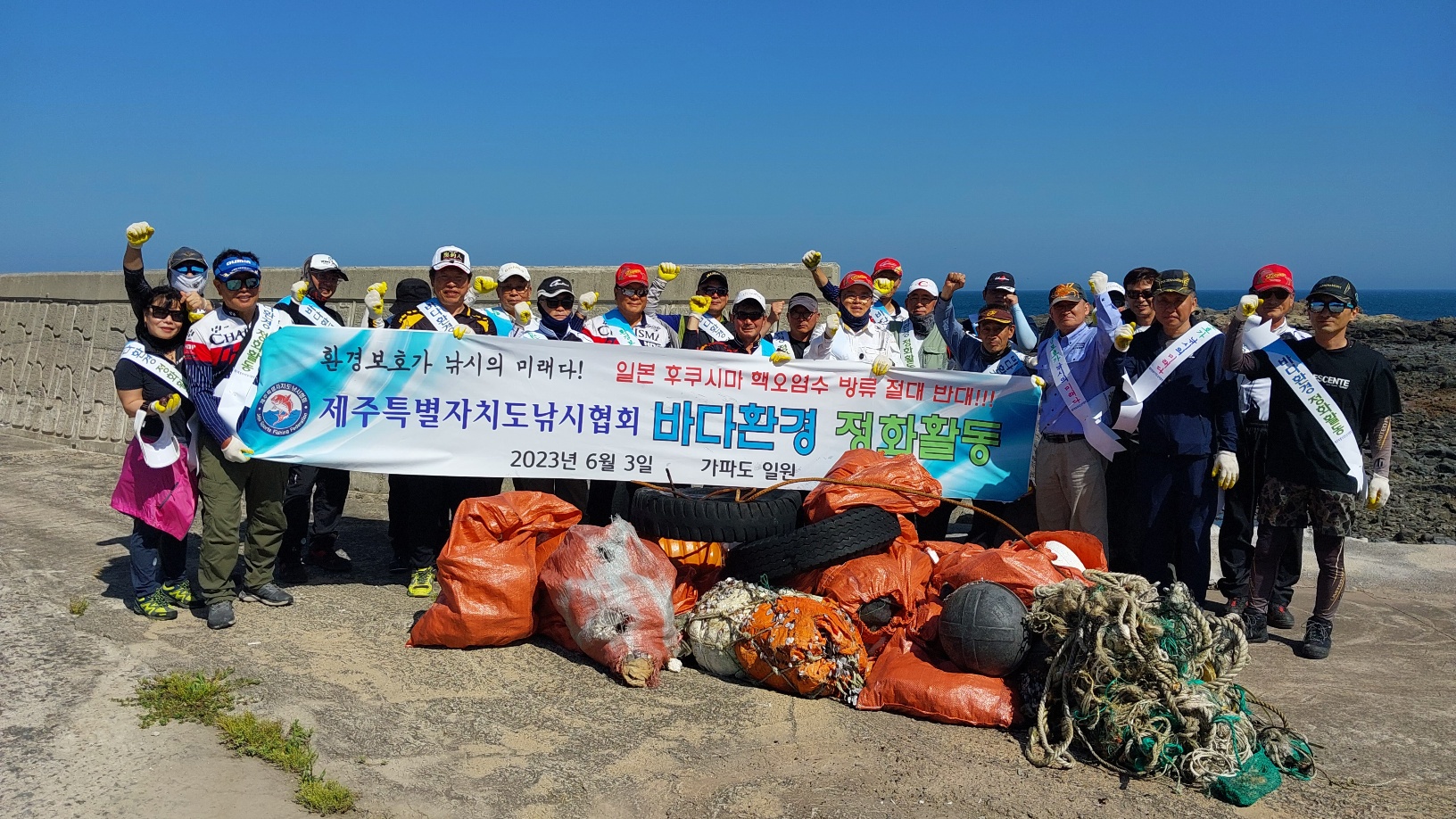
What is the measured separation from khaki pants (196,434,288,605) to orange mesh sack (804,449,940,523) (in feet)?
9.36

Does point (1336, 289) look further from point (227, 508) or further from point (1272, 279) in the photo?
point (227, 508)

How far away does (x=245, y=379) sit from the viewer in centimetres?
543

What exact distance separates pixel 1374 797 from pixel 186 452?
555cm

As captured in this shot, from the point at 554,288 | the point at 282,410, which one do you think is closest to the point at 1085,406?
the point at 554,288

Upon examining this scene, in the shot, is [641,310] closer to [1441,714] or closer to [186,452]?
[186,452]

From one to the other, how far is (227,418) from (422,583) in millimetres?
1417

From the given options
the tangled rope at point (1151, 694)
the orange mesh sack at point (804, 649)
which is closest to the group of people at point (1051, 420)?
the tangled rope at point (1151, 694)

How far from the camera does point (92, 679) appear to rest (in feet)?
14.9

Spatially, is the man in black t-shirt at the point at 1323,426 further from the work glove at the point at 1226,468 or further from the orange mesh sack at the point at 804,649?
the orange mesh sack at the point at 804,649

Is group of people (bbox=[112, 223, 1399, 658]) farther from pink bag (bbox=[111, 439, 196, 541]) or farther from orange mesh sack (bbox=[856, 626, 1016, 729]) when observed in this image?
orange mesh sack (bbox=[856, 626, 1016, 729])

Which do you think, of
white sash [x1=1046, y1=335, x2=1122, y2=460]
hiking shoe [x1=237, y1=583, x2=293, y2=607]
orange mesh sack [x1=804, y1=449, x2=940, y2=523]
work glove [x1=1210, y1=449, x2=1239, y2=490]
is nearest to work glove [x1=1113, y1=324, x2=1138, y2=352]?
white sash [x1=1046, y1=335, x2=1122, y2=460]

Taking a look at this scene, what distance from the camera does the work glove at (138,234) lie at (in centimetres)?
534

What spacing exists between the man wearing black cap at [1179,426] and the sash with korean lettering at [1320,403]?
0.26m

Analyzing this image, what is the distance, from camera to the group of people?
17.2 ft
